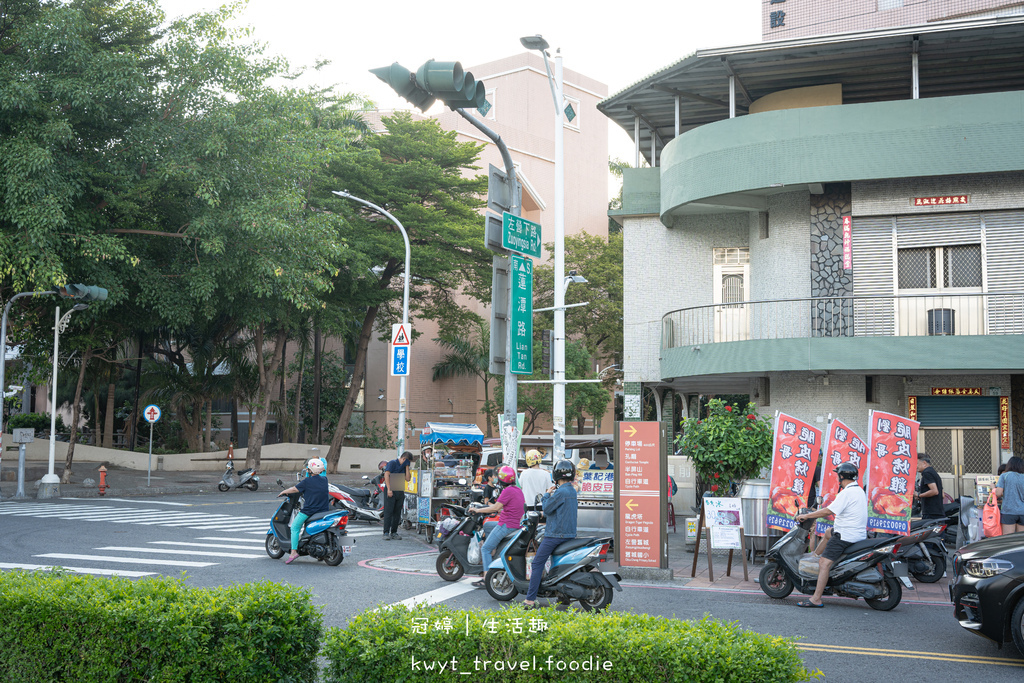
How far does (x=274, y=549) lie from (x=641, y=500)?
5.71m

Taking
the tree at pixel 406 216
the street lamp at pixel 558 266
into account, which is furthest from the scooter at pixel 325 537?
the tree at pixel 406 216

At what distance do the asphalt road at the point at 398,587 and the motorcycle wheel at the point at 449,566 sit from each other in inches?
7.8

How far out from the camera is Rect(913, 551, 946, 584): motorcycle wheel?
487 inches

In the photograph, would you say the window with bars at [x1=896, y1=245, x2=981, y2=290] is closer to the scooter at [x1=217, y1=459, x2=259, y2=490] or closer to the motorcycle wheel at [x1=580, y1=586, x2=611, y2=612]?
the motorcycle wheel at [x1=580, y1=586, x2=611, y2=612]

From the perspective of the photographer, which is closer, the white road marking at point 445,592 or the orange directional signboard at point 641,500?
the white road marking at point 445,592

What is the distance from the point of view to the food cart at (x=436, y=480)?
16.9m

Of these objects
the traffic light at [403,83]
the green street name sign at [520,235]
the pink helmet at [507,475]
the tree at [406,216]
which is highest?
the tree at [406,216]

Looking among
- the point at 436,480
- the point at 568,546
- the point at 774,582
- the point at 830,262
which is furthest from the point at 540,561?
the point at 830,262

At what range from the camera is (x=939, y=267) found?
1881 centimetres

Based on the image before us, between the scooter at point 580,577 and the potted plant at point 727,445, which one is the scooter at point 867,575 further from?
the potted plant at point 727,445

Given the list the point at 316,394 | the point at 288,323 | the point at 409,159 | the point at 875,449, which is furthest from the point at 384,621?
the point at 316,394

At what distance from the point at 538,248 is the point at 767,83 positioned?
34.5ft

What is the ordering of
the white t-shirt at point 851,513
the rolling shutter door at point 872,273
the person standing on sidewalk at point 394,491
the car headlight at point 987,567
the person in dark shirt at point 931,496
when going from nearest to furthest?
the car headlight at point 987,567 < the white t-shirt at point 851,513 < the person in dark shirt at point 931,496 < the person standing on sidewalk at point 394,491 < the rolling shutter door at point 872,273

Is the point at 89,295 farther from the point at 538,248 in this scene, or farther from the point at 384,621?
the point at 384,621
